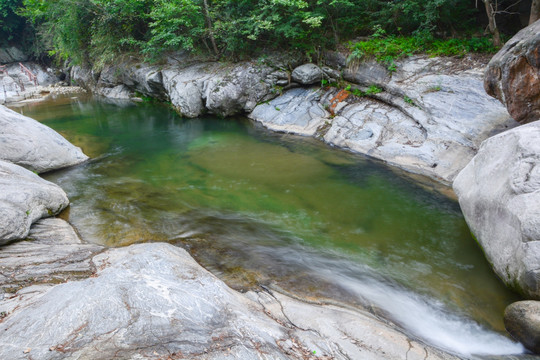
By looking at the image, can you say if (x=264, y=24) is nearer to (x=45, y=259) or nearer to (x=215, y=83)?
(x=215, y=83)

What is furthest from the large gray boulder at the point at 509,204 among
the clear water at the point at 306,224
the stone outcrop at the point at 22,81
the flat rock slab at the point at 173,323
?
the stone outcrop at the point at 22,81

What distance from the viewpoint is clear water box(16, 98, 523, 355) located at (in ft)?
14.1

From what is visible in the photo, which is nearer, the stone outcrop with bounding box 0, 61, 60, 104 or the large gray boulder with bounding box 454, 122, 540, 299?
the large gray boulder with bounding box 454, 122, 540, 299

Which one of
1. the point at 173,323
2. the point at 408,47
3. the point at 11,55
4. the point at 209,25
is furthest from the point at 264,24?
the point at 11,55

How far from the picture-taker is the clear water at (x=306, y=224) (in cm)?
429

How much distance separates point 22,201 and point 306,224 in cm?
498

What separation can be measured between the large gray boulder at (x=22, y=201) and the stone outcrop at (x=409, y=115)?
25.7 feet

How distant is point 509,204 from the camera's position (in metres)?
4.19

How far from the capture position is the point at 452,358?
3420 mm

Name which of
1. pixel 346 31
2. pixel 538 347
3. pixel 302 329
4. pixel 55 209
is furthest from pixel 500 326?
pixel 346 31

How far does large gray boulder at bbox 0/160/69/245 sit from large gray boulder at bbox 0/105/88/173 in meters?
1.73

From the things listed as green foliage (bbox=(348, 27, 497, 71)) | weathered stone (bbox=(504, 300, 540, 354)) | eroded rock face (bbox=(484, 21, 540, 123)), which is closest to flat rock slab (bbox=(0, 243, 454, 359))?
weathered stone (bbox=(504, 300, 540, 354))

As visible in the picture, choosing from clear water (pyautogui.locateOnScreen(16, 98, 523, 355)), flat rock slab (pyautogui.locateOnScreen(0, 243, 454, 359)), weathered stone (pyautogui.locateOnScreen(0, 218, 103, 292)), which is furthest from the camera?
clear water (pyautogui.locateOnScreen(16, 98, 523, 355))

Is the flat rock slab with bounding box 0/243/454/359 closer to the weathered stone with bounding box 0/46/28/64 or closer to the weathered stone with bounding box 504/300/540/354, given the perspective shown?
the weathered stone with bounding box 504/300/540/354
